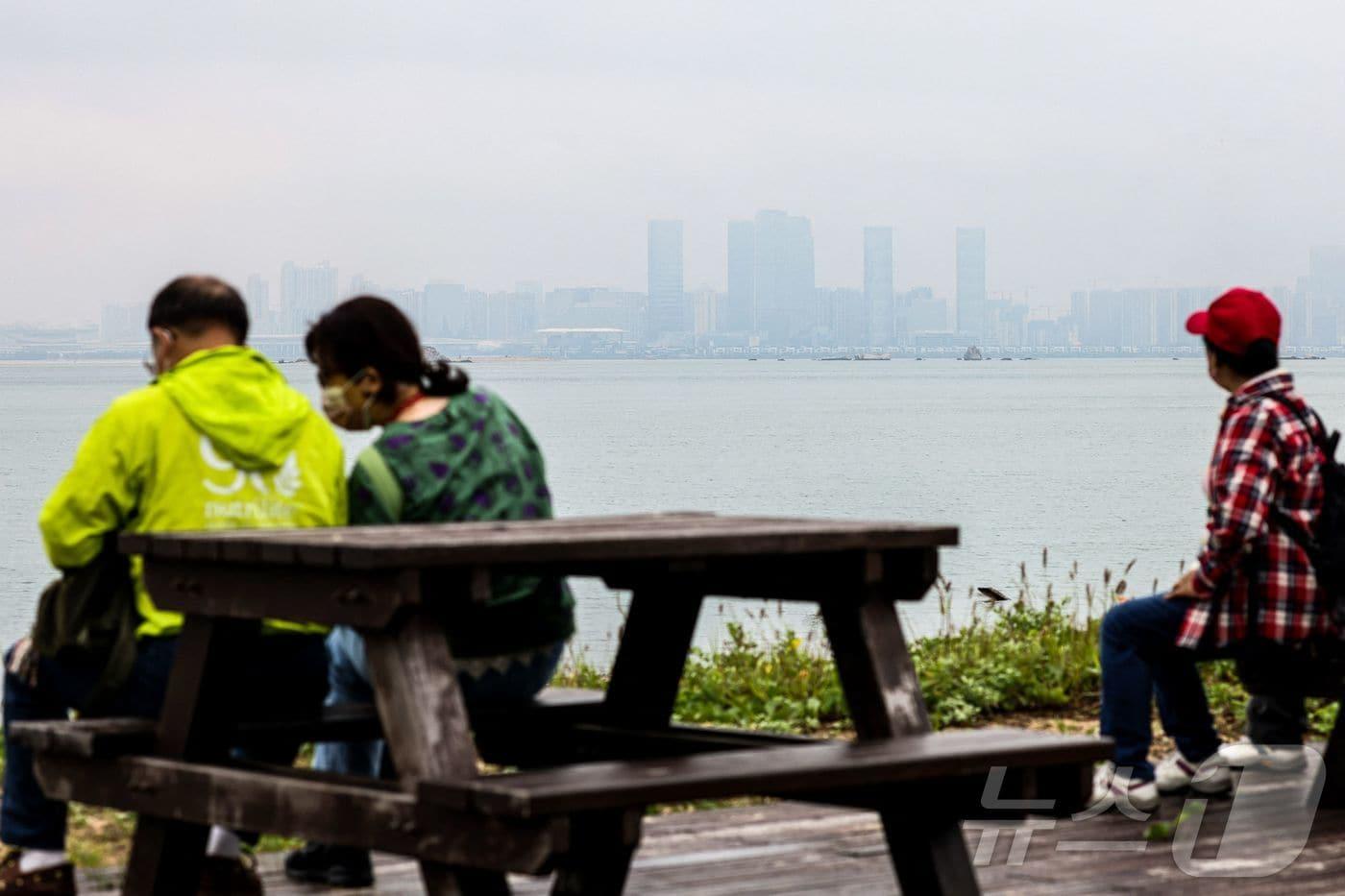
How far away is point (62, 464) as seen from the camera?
54094 mm

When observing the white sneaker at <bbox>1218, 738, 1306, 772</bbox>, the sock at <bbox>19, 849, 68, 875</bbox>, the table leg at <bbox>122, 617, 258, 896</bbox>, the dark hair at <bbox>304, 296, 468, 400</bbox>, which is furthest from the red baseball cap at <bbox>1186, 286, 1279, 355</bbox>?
the sock at <bbox>19, 849, 68, 875</bbox>

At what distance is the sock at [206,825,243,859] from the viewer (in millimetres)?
5262

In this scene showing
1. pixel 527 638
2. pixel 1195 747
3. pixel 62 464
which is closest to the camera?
pixel 527 638

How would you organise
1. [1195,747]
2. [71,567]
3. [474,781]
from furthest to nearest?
[1195,747] → [71,567] → [474,781]

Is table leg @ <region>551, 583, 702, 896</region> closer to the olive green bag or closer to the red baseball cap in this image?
the olive green bag

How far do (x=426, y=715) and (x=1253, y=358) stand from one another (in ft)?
10.8

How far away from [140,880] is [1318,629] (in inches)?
136

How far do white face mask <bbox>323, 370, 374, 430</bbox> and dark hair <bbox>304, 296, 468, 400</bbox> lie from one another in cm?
2

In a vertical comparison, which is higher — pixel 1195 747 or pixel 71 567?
pixel 71 567

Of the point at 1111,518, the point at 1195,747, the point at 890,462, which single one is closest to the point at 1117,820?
the point at 1195,747

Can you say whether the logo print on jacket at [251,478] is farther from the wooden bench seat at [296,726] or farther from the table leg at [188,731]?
the wooden bench seat at [296,726]

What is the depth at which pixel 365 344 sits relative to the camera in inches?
209

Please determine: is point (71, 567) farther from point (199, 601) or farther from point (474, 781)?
point (474, 781)

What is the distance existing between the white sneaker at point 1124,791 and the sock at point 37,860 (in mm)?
3066
